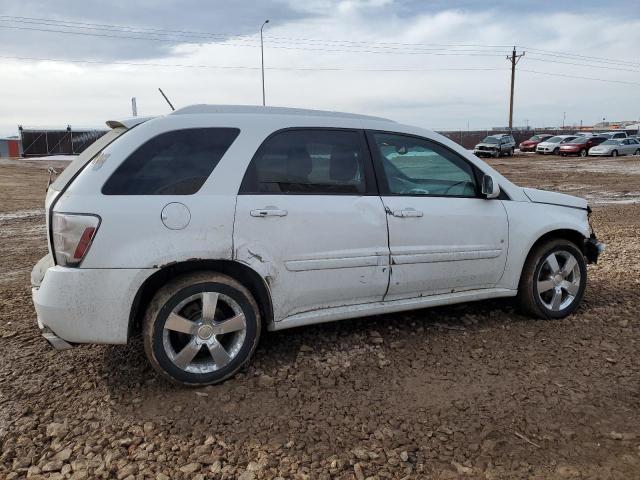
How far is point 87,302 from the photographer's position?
3104 mm

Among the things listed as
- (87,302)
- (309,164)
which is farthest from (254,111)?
(87,302)

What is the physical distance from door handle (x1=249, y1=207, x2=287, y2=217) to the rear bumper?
696mm

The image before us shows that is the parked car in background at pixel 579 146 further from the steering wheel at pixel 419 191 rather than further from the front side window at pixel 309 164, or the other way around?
the front side window at pixel 309 164

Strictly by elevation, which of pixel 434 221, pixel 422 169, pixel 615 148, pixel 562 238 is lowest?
pixel 562 238

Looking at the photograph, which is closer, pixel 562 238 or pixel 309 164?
pixel 309 164

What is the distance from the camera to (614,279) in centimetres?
569

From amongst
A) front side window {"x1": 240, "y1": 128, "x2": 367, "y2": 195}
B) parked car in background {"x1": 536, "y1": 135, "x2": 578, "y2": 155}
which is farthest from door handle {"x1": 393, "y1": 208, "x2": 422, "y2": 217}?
parked car in background {"x1": 536, "y1": 135, "x2": 578, "y2": 155}

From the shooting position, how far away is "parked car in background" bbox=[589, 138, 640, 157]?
123 feet

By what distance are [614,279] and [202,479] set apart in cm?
485

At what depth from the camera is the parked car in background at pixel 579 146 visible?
3906 cm

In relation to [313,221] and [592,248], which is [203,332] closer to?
[313,221]

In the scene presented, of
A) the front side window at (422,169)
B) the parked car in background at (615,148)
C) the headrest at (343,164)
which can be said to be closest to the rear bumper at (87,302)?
the headrest at (343,164)

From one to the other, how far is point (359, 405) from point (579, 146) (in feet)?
135

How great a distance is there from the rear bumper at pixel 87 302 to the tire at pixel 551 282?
9.66 ft
